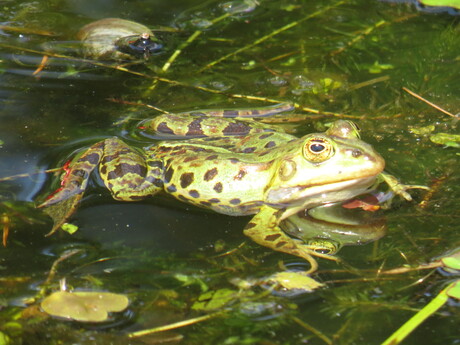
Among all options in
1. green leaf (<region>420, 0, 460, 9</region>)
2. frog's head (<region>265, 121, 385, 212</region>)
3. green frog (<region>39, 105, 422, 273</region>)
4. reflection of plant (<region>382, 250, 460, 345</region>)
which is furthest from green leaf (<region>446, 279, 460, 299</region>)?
green leaf (<region>420, 0, 460, 9</region>)

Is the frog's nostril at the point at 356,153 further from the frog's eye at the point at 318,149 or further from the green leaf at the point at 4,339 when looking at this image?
the green leaf at the point at 4,339

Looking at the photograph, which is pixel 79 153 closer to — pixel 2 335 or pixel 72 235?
pixel 72 235

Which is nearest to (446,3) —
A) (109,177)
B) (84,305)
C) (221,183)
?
(221,183)

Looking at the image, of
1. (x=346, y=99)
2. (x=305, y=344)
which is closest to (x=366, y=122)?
(x=346, y=99)

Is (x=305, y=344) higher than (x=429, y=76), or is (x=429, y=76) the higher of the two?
(x=429, y=76)

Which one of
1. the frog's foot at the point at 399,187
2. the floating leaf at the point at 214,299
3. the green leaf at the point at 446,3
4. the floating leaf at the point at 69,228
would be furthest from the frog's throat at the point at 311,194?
the green leaf at the point at 446,3

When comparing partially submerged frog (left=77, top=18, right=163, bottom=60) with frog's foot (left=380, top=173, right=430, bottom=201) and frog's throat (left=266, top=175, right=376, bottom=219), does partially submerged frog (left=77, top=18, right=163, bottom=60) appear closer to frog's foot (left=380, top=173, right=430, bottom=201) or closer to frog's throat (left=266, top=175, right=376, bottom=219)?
frog's throat (left=266, top=175, right=376, bottom=219)

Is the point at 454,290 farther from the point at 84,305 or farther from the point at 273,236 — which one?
the point at 84,305
